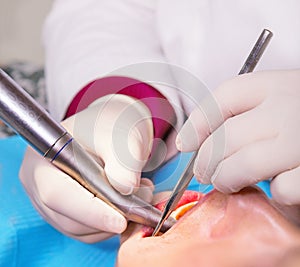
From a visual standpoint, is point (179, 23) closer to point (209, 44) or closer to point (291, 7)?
point (209, 44)

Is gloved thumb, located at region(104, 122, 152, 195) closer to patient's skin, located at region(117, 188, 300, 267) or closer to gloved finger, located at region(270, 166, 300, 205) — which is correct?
patient's skin, located at region(117, 188, 300, 267)

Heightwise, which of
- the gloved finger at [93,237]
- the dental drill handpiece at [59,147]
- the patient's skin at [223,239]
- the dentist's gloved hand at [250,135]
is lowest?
the gloved finger at [93,237]

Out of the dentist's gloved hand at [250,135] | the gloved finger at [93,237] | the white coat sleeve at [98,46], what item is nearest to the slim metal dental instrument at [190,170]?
the dentist's gloved hand at [250,135]

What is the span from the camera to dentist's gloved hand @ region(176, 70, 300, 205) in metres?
0.58

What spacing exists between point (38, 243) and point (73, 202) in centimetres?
13

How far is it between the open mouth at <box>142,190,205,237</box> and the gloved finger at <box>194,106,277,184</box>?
8 centimetres

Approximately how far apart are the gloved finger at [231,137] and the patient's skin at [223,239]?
0.16ft

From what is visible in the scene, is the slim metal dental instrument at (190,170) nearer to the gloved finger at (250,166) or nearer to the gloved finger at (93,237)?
the gloved finger at (250,166)

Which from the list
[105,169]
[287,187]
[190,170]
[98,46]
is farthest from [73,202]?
[98,46]

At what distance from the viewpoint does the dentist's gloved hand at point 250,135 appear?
58 cm

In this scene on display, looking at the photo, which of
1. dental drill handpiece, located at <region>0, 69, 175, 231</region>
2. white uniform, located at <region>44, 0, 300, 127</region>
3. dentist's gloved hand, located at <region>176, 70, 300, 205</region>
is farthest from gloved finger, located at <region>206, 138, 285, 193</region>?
white uniform, located at <region>44, 0, 300, 127</region>

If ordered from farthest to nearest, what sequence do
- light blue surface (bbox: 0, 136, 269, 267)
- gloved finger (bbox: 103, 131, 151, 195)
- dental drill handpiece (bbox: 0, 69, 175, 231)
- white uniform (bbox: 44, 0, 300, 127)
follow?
white uniform (bbox: 44, 0, 300, 127) → light blue surface (bbox: 0, 136, 269, 267) → gloved finger (bbox: 103, 131, 151, 195) → dental drill handpiece (bbox: 0, 69, 175, 231)

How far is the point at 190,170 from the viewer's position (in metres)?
0.63

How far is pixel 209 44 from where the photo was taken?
97 cm
